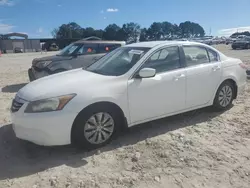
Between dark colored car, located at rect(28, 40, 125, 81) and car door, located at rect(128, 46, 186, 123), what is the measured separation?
3.92 metres

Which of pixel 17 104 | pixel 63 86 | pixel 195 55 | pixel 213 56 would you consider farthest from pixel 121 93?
pixel 213 56

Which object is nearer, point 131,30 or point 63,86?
point 63,86

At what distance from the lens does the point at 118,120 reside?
4.25 m

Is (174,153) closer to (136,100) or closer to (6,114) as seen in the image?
(136,100)

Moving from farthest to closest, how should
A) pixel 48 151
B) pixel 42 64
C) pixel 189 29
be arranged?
pixel 189 29
pixel 42 64
pixel 48 151

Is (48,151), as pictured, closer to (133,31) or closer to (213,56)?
(213,56)

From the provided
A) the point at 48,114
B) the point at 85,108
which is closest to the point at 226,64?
the point at 85,108

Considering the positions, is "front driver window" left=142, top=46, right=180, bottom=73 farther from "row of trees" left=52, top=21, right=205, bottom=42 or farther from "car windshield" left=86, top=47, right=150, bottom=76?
"row of trees" left=52, top=21, right=205, bottom=42

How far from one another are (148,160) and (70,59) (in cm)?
633

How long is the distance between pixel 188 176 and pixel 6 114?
4375mm

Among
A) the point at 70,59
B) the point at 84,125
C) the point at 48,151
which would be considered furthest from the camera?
the point at 70,59

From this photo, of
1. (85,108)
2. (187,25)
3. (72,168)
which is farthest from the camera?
(187,25)

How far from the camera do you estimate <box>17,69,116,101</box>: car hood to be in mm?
3858

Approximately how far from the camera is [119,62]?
4.77 m
